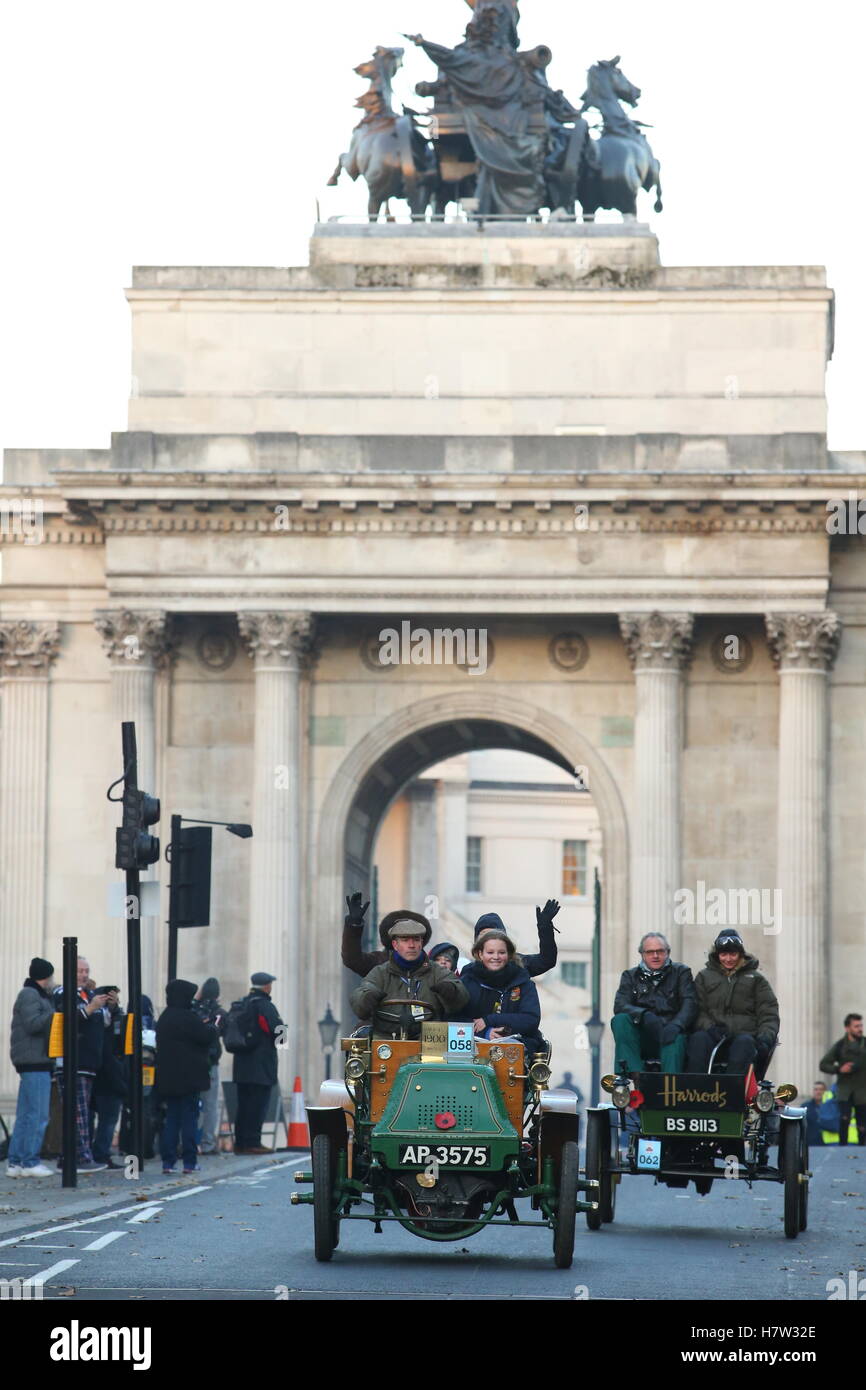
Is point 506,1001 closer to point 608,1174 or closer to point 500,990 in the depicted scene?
point 500,990

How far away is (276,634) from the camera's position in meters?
44.3

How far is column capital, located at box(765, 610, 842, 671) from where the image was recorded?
143ft

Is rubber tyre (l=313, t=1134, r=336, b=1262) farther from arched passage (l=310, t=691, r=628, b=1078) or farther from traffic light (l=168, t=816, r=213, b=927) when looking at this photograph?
arched passage (l=310, t=691, r=628, b=1078)

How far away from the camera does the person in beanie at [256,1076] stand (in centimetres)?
3259

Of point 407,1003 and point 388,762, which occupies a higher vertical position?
point 388,762

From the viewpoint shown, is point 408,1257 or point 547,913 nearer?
point 408,1257

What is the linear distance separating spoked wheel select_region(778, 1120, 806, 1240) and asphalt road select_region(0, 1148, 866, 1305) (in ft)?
0.68

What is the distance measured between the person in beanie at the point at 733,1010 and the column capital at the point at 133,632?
24821 mm

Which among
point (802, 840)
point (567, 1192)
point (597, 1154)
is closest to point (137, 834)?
point (597, 1154)

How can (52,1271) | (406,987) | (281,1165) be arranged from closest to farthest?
(52,1271) < (406,987) < (281,1165)

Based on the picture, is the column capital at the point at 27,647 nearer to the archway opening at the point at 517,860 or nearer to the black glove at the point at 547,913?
the black glove at the point at 547,913

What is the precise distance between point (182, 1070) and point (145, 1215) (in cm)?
656

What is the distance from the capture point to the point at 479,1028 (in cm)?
1711

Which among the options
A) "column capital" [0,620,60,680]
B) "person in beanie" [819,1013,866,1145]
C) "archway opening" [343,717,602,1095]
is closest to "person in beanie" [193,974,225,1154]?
"person in beanie" [819,1013,866,1145]
